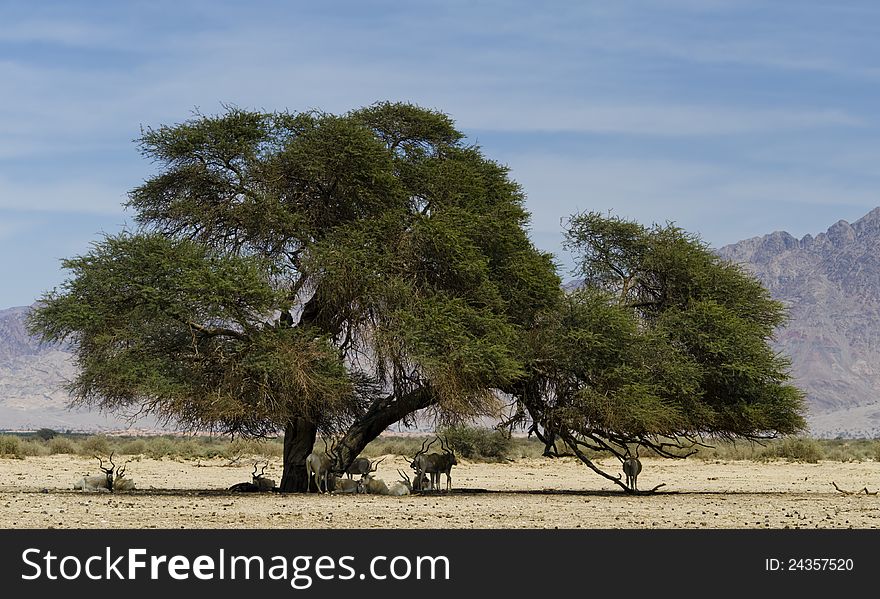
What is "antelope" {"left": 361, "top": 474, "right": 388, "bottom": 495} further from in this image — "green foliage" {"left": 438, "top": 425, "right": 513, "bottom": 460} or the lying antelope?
"green foliage" {"left": 438, "top": 425, "right": 513, "bottom": 460}

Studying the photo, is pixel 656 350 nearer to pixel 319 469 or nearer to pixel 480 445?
pixel 319 469

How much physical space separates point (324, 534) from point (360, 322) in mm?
11987

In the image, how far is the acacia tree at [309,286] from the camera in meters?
28.8

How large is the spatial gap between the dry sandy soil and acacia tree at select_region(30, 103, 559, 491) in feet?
7.81

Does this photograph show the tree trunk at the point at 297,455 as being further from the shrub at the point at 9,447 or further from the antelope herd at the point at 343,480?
the shrub at the point at 9,447

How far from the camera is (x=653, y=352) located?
105 feet

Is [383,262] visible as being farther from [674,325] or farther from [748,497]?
[748,497]

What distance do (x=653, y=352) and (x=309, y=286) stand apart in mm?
9054

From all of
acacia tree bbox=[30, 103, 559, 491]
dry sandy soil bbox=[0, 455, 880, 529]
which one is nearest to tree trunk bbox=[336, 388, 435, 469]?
acacia tree bbox=[30, 103, 559, 491]

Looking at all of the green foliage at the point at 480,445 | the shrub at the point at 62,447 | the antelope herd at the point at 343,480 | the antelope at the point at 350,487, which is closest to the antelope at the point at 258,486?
the antelope herd at the point at 343,480

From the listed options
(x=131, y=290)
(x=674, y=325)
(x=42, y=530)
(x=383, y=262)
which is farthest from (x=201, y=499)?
(x=674, y=325)

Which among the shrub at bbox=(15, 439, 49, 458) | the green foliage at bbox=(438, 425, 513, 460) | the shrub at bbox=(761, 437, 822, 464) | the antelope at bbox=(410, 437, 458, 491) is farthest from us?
the shrub at bbox=(761, 437, 822, 464)

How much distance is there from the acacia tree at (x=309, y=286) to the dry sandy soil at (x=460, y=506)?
93.7 inches

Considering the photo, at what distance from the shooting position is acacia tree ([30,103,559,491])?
94.4ft
